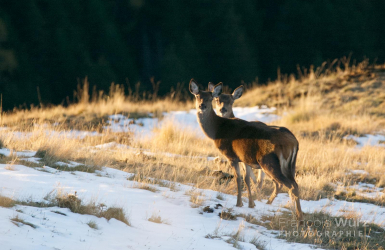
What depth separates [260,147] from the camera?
6652mm

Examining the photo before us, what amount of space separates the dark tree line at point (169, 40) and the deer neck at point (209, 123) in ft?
80.6

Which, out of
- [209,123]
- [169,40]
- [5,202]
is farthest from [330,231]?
[169,40]

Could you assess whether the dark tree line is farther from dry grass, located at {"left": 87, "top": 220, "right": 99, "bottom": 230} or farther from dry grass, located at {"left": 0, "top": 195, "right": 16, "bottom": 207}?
dry grass, located at {"left": 87, "top": 220, "right": 99, "bottom": 230}

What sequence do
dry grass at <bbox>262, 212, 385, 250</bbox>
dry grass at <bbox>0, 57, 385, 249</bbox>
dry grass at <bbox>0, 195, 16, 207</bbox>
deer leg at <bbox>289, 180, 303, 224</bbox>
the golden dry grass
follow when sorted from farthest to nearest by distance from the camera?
1. the golden dry grass
2. dry grass at <bbox>0, 57, 385, 249</bbox>
3. deer leg at <bbox>289, 180, 303, 224</bbox>
4. dry grass at <bbox>262, 212, 385, 250</bbox>
5. dry grass at <bbox>0, 195, 16, 207</bbox>

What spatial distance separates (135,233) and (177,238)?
477 mm

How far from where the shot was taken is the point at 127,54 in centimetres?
3828

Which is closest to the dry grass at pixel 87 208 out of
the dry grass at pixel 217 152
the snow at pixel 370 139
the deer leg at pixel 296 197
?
the dry grass at pixel 217 152

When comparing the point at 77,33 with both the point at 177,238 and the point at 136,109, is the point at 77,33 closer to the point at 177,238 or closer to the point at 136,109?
the point at 136,109

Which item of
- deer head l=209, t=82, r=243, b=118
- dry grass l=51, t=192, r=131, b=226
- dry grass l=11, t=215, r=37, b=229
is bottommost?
dry grass l=11, t=215, r=37, b=229

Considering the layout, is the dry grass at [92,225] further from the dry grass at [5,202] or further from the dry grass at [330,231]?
the dry grass at [330,231]

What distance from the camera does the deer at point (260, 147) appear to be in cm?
649

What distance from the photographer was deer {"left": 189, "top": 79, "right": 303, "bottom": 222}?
21.3 feet

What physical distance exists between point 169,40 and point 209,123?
32822mm

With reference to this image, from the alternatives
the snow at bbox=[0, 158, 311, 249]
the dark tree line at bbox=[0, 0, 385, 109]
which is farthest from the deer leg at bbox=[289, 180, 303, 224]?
the dark tree line at bbox=[0, 0, 385, 109]
